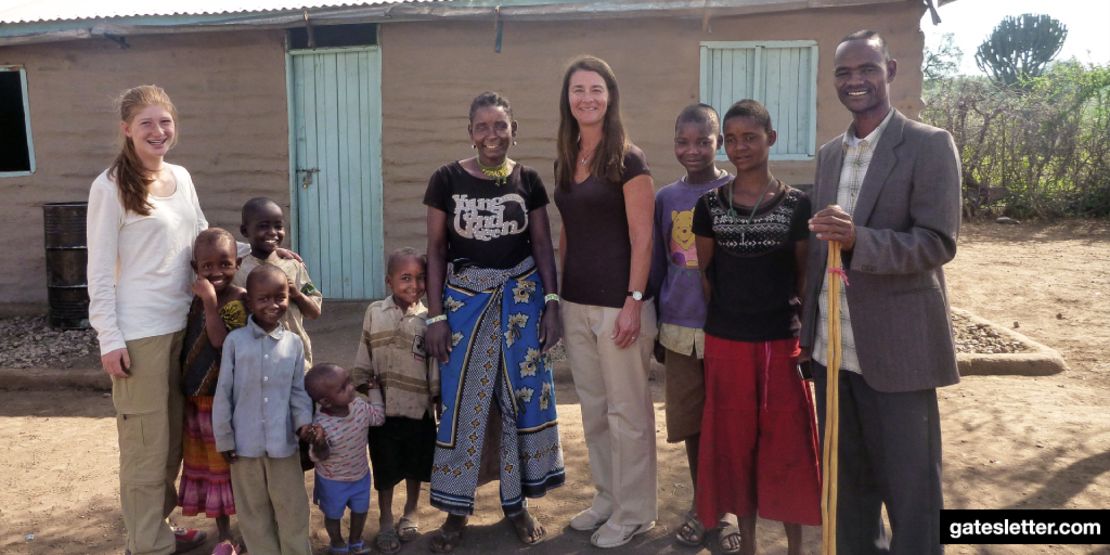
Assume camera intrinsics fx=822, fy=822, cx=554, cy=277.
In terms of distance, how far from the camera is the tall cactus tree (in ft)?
94.9

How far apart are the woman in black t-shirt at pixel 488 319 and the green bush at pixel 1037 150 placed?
12.7 metres

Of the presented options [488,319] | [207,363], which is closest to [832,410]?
[488,319]

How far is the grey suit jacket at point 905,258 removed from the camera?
2.26 metres

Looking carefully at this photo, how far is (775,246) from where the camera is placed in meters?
2.74

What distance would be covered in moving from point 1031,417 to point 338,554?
12.9ft

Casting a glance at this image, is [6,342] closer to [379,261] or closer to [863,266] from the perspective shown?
[379,261]

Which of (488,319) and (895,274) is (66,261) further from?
(895,274)

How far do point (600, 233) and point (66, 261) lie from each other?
562 cm

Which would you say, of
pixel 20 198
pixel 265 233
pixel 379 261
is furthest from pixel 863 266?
pixel 20 198

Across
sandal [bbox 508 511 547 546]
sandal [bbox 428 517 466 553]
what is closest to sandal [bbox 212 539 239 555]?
sandal [bbox 428 517 466 553]

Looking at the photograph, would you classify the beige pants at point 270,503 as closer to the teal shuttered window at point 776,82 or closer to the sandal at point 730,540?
the sandal at point 730,540

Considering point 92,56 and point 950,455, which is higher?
point 92,56

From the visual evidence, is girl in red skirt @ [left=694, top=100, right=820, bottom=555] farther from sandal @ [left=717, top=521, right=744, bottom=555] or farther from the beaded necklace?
the beaded necklace

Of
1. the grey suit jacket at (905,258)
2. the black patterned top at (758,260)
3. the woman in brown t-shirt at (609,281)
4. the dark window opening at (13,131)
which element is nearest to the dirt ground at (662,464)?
the woman in brown t-shirt at (609,281)
